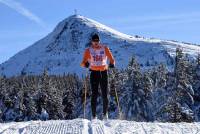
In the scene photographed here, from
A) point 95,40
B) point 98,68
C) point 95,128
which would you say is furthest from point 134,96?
point 95,128

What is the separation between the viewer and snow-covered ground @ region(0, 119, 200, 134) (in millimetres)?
11781

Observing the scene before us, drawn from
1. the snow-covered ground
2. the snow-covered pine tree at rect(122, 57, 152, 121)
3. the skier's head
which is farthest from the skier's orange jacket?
the snow-covered pine tree at rect(122, 57, 152, 121)

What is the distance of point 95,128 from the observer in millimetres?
12133

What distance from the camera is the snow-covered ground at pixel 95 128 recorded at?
1178 centimetres

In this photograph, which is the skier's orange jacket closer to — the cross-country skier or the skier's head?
the cross-country skier

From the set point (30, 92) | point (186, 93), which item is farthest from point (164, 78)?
point (186, 93)

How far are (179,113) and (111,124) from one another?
22.3 metres

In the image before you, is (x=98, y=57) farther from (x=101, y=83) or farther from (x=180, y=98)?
(x=180, y=98)

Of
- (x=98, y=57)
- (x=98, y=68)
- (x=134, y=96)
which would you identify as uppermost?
(x=98, y=57)

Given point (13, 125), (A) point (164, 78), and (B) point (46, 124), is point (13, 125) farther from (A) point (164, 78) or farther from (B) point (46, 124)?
(A) point (164, 78)

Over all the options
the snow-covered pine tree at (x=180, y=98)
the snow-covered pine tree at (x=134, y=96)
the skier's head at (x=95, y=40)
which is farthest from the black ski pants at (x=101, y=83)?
the snow-covered pine tree at (x=134, y=96)

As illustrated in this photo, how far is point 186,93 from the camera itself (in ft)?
133

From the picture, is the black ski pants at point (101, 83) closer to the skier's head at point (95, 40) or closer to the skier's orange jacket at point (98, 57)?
the skier's orange jacket at point (98, 57)

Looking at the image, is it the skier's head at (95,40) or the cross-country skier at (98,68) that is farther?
the cross-country skier at (98,68)
